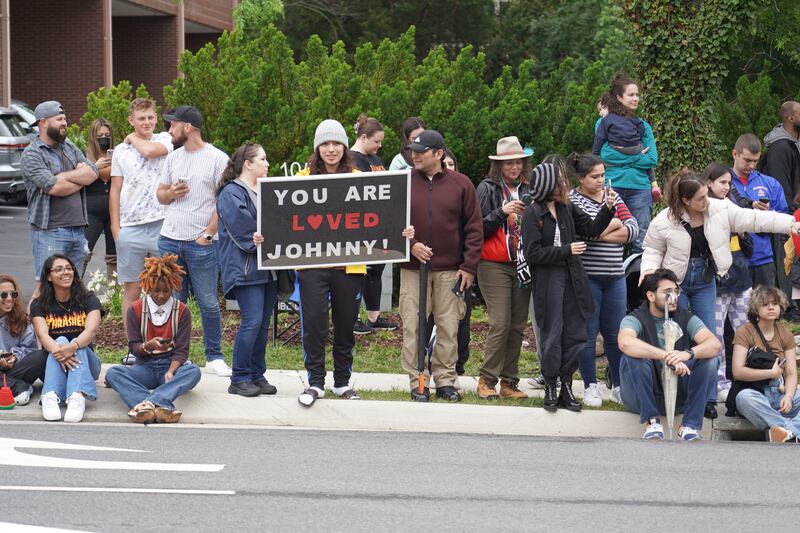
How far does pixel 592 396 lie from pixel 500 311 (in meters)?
0.96

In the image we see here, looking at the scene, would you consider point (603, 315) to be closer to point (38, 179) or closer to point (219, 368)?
point (219, 368)

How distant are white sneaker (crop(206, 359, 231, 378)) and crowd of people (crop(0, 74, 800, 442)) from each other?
0.02 meters

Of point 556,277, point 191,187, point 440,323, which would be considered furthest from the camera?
point 191,187

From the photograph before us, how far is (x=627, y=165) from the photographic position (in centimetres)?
1202

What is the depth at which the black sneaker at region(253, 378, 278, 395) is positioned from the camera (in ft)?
32.4

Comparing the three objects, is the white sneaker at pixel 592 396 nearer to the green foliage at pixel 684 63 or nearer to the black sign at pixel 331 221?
the black sign at pixel 331 221

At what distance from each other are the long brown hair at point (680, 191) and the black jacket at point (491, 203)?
1126 millimetres

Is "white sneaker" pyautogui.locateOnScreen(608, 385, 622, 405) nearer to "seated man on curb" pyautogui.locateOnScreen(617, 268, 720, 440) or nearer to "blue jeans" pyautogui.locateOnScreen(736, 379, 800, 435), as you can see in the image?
"seated man on curb" pyautogui.locateOnScreen(617, 268, 720, 440)

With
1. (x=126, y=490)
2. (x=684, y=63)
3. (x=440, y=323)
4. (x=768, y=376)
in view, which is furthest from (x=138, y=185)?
(x=684, y=63)

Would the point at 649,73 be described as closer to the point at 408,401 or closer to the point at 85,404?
the point at 408,401

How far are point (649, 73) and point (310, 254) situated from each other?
6.85 meters

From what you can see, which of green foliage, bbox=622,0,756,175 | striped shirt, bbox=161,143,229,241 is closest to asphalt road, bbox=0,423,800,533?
striped shirt, bbox=161,143,229,241

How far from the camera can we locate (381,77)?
16.0 m

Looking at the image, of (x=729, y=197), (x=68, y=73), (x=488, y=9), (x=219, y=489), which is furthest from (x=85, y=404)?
(x=488, y=9)
